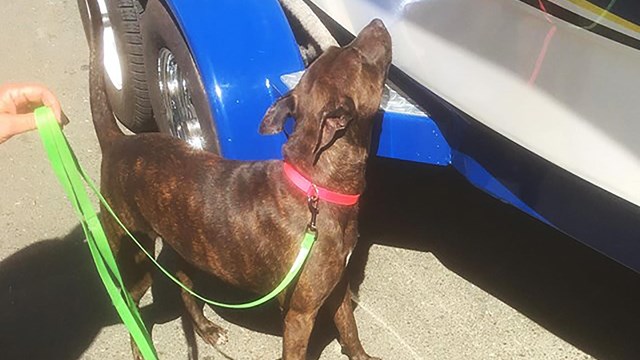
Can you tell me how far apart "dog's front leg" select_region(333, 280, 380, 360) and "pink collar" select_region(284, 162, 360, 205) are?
61cm

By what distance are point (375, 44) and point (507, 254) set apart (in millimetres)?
1618

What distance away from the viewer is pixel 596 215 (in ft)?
9.80

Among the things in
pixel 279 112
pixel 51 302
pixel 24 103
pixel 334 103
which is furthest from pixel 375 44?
pixel 51 302

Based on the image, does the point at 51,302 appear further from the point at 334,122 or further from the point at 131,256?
the point at 334,122

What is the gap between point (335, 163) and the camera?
311 cm

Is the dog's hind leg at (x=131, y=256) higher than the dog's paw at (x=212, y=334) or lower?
higher

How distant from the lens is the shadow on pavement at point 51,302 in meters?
3.91

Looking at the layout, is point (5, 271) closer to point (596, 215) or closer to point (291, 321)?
point (291, 321)

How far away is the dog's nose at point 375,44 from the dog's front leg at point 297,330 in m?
0.90

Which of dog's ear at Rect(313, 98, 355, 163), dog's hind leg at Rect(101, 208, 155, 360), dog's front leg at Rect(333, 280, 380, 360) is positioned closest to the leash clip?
dog's ear at Rect(313, 98, 355, 163)

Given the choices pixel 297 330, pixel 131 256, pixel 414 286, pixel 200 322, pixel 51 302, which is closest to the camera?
pixel 297 330

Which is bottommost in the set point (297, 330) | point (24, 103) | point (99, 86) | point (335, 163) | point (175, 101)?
point (297, 330)

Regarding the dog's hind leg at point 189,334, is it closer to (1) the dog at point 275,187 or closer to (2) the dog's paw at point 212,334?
(2) the dog's paw at point 212,334

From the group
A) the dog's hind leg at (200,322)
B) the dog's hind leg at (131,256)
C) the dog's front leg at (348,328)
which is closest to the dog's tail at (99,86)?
the dog's hind leg at (131,256)
